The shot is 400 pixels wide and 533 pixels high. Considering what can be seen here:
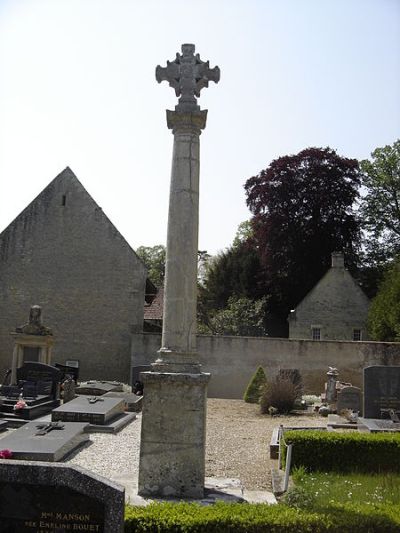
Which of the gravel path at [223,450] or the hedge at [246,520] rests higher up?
the hedge at [246,520]

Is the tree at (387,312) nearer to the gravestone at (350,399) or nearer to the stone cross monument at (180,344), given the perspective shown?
the gravestone at (350,399)

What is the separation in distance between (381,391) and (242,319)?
64.8 ft

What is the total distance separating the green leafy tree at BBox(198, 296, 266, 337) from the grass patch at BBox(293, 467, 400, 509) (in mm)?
25103

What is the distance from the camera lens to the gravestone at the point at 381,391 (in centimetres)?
1442

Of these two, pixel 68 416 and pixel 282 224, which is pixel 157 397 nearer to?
pixel 68 416

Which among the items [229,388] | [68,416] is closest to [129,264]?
[229,388]

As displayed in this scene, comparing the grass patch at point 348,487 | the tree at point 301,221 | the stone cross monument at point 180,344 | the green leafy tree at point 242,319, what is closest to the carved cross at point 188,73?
the stone cross monument at point 180,344

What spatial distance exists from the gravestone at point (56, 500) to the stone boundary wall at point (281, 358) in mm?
20020

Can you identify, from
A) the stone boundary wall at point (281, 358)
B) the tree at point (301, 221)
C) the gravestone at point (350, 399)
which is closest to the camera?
the gravestone at point (350, 399)

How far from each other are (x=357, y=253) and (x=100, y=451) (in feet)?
99.3

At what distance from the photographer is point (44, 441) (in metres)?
9.85

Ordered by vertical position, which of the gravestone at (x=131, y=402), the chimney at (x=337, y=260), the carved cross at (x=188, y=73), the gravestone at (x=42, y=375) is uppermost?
the chimney at (x=337, y=260)

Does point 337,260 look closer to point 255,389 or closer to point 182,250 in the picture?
point 255,389

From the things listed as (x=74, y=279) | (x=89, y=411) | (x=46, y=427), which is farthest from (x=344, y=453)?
(x=74, y=279)
